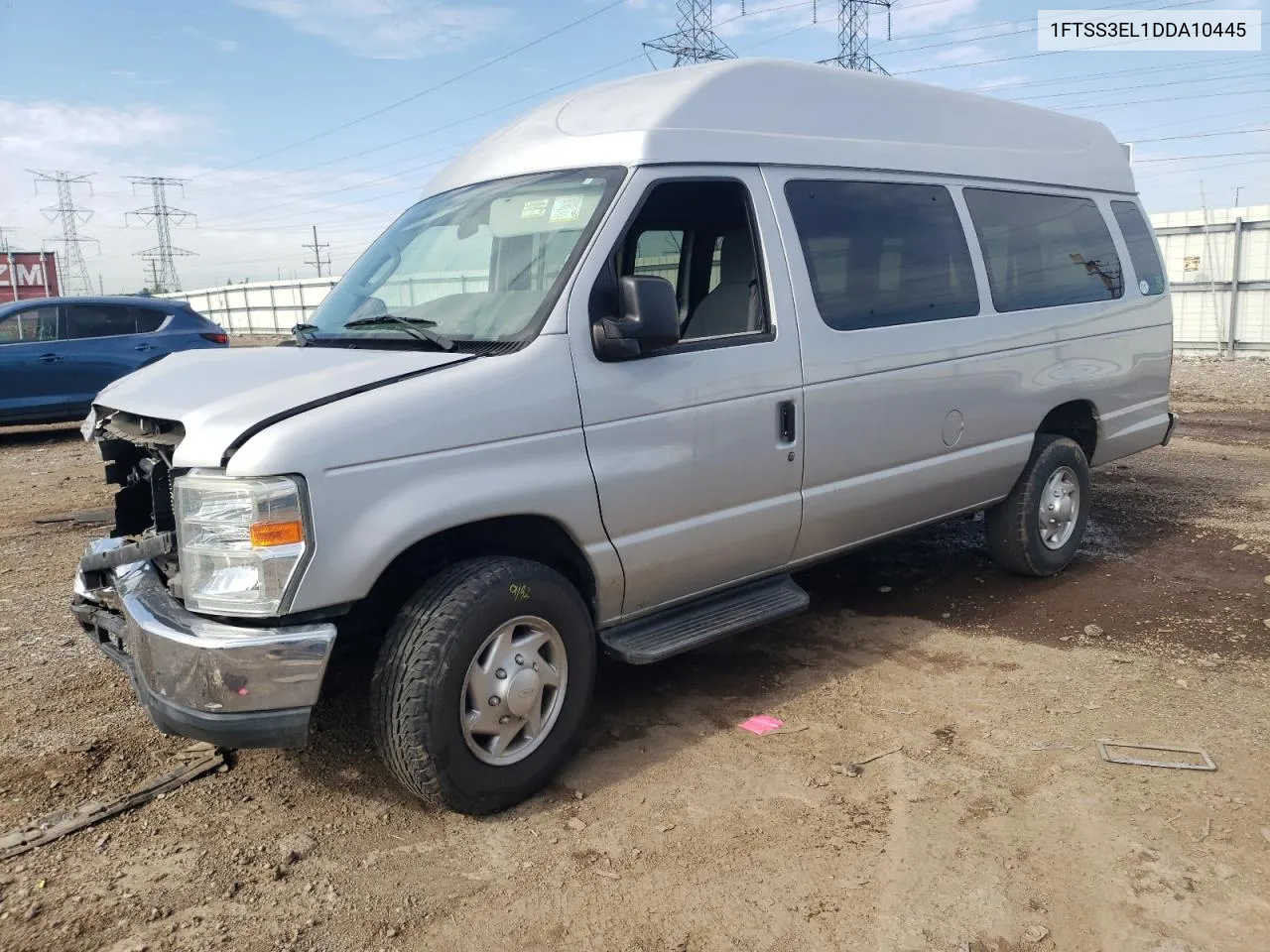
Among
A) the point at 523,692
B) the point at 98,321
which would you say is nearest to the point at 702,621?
the point at 523,692

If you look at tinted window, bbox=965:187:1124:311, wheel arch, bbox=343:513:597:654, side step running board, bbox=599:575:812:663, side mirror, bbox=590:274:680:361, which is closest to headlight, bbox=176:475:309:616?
wheel arch, bbox=343:513:597:654

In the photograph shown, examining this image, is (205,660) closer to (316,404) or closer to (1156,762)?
(316,404)

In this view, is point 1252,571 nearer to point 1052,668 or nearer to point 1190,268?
point 1052,668

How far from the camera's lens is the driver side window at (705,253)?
3787 millimetres

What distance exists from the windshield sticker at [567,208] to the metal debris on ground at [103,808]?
2418mm

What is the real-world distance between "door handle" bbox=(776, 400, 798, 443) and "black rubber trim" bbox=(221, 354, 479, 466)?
4.47 feet

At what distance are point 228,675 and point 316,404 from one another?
0.83 m

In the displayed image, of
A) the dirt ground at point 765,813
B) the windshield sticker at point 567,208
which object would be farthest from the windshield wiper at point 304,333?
the dirt ground at point 765,813

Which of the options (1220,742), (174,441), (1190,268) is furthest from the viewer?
(1190,268)

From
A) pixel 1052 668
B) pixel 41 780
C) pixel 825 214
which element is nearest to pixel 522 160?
pixel 825 214

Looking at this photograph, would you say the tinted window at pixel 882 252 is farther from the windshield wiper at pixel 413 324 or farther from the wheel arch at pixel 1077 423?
the windshield wiper at pixel 413 324

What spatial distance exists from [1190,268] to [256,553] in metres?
19.3

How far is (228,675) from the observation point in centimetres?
279

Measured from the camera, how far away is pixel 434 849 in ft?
10.1
